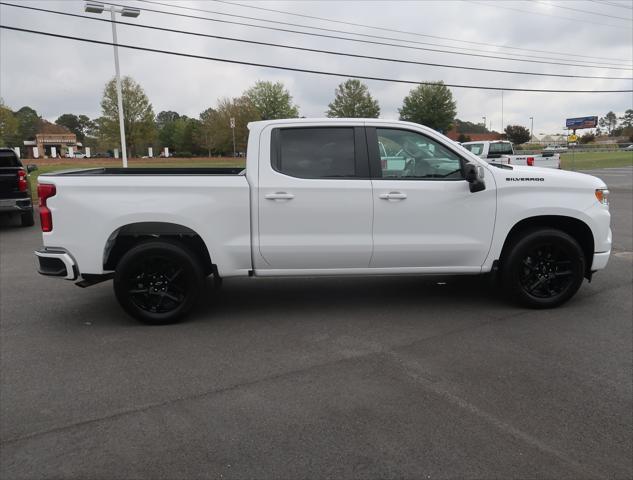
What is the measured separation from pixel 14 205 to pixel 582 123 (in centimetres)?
3758

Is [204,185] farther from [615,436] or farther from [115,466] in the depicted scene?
[615,436]

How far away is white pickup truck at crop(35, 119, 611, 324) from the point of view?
491 centimetres

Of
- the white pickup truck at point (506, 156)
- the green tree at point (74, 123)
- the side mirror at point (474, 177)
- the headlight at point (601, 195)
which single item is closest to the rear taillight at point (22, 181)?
the side mirror at point (474, 177)

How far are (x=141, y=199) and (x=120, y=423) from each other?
225 cm

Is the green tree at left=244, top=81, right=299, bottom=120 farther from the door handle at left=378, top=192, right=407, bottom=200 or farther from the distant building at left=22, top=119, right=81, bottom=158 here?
the door handle at left=378, top=192, right=407, bottom=200

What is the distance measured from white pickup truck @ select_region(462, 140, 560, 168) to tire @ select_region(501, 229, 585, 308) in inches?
709

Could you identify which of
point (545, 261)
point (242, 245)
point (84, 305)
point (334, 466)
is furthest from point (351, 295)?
point (334, 466)

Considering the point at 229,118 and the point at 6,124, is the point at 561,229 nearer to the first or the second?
the point at 229,118

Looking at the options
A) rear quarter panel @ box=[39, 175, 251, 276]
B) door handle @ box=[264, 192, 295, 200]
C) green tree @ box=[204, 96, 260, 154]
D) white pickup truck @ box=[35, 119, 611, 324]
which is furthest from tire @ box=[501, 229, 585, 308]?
green tree @ box=[204, 96, 260, 154]

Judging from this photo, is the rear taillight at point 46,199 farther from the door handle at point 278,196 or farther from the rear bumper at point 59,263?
the door handle at point 278,196

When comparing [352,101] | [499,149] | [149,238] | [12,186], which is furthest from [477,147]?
[352,101]

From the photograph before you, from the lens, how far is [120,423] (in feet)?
10.8

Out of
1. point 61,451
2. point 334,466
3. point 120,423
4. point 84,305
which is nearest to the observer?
point 334,466

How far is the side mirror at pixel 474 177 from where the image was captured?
509cm
